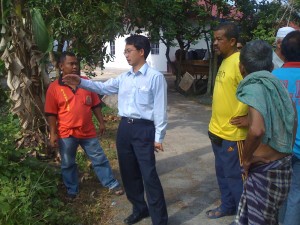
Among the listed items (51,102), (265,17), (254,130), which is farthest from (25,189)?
(265,17)

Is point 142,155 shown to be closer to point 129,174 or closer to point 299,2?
point 129,174

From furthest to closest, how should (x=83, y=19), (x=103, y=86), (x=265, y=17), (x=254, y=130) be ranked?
(x=265, y=17), (x=83, y=19), (x=103, y=86), (x=254, y=130)

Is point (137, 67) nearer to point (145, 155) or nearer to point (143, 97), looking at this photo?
point (143, 97)

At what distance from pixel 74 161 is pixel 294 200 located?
2.28 m

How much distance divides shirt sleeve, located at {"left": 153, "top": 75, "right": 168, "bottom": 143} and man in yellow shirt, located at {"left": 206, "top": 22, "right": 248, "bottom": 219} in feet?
1.63

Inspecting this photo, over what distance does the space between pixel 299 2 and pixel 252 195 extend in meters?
8.54

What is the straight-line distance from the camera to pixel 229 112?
3285mm

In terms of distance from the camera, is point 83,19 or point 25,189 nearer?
point 25,189

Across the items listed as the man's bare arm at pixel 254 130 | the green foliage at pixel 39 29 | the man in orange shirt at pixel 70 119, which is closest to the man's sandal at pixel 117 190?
the man in orange shirt at pixel 70 119

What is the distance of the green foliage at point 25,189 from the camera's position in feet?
10.3

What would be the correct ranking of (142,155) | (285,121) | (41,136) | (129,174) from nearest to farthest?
(285,121)
(142,155)
(129,174)
(41,136)

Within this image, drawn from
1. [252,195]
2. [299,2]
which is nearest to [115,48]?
[299,2]

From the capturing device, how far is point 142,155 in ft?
11.0

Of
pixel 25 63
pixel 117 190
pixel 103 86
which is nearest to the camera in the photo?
pixel 103 86
